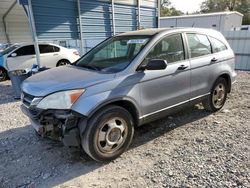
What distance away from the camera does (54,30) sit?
7.06m

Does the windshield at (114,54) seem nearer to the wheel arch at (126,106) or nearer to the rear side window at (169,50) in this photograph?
the rear side window at (169,50)

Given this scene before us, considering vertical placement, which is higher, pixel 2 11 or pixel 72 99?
pixel 2 11

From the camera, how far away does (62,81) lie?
296cm

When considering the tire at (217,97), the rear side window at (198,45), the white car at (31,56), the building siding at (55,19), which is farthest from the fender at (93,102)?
the white car at (31,56)

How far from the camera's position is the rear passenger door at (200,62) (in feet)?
12.9

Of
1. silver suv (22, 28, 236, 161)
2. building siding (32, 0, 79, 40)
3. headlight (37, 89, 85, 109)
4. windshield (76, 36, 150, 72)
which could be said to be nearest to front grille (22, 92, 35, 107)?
silver suv (22, 28, 236, 161)

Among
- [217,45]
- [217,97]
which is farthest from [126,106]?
[217,45]

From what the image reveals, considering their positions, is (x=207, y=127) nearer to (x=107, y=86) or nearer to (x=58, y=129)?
(x=107, y=86)

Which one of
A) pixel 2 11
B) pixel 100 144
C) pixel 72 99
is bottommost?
pixel 100 144

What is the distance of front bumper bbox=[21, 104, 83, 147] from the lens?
109 inches

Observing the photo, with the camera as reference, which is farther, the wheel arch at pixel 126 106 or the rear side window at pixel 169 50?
the rear side window at pixel 169 50

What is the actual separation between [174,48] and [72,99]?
6.52ft

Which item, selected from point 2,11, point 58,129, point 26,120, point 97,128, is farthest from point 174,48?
point 2,11

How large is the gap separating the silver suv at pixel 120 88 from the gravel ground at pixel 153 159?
1.02 ft
